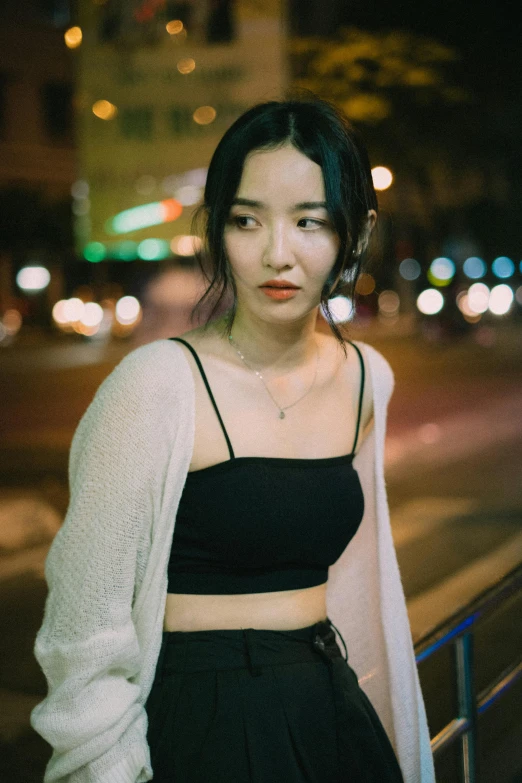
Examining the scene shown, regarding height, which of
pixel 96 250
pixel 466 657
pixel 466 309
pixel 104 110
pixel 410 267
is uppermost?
pixel 410 267

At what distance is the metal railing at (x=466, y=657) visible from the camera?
212 cm

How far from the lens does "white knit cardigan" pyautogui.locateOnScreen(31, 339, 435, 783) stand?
1349 mm

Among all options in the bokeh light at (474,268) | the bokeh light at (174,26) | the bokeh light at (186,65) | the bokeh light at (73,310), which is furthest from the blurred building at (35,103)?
the bokeh light at (174,26)

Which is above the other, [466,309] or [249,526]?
[466,309]

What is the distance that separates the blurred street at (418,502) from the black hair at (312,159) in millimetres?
1040

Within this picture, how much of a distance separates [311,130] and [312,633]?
913 mm

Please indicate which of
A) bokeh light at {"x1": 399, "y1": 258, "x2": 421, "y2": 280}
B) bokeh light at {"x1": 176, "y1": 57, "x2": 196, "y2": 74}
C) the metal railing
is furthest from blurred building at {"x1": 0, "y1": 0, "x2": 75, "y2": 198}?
the metal railing

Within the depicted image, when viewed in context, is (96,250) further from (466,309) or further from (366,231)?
(466,309)

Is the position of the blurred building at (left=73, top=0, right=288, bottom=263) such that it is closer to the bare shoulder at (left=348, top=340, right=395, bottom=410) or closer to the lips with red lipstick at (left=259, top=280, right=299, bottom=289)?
the bare shoulder at (left=348, top=340, right=395, bottom=410)

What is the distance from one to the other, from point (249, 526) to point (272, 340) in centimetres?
41

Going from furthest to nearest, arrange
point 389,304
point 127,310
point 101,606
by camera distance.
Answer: point 389,304 → point 127,310 → point 101,606

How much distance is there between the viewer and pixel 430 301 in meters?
32.4

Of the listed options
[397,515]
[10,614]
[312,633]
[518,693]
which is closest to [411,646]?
[312,633]

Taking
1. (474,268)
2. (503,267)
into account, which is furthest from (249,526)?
(503,267)
